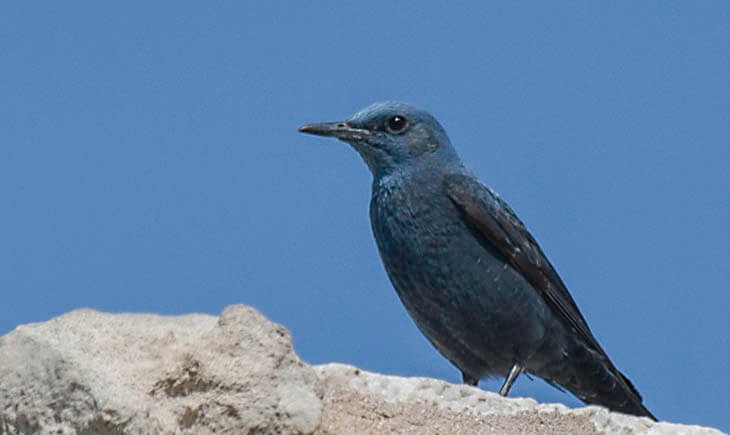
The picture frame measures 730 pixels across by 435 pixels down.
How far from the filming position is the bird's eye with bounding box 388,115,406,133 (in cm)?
974

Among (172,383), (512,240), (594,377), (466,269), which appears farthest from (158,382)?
(594,377)

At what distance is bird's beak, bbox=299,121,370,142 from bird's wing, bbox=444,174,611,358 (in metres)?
0.81

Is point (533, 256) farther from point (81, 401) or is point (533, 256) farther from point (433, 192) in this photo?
point (81, 401)

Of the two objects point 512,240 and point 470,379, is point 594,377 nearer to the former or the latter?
point 470,379

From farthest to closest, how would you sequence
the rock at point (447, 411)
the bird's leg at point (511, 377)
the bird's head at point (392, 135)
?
1. the bird's head at point (392, 135)
2. the bird's leg at point (511, 377)
3. the rock at point (447, 411)

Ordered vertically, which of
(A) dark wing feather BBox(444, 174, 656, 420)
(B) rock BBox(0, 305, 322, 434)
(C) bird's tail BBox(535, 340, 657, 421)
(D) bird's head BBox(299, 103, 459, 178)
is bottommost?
(B) rock BBox(0, 305, 322, 434)

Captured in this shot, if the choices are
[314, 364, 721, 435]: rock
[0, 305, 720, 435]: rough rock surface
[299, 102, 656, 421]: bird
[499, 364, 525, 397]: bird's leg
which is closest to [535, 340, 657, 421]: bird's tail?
[299, 102, 656, 421]: bird

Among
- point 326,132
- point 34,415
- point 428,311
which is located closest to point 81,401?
point 34,415

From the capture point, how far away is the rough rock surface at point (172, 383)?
17.4 feet

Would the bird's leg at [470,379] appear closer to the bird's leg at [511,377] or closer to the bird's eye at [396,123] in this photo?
the bird's leg at [511,377]

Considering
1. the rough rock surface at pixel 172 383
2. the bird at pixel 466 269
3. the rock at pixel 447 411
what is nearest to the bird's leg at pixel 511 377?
the bird at pixel 466 269

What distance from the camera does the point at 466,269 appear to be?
912 centimetres

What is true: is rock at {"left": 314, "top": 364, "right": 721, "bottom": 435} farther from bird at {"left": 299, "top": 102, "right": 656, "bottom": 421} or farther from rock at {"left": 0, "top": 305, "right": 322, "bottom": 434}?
bird at {"left": 299, "top": 102, "right": 656, "bottom": 421}

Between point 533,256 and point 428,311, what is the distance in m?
0.97
